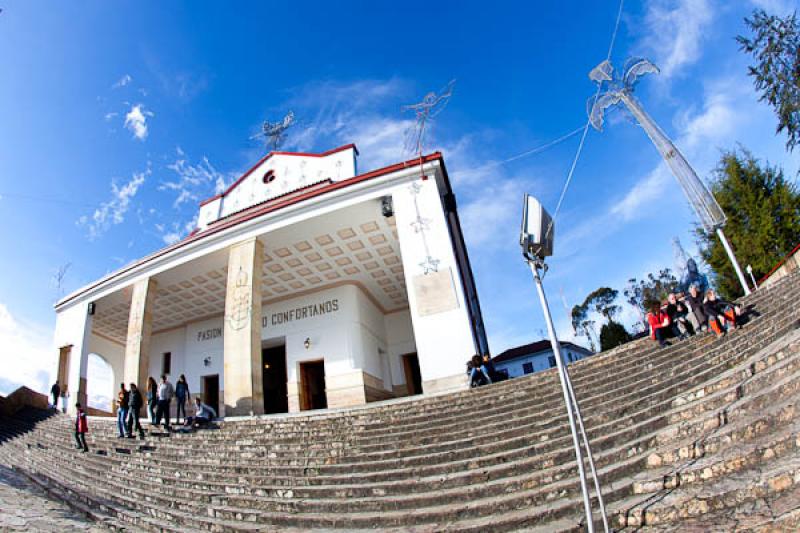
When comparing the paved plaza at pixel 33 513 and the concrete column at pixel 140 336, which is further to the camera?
the concrete column at pixel 140 336

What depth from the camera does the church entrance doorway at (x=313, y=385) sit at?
14.9 metres

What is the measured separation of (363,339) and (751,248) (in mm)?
18838

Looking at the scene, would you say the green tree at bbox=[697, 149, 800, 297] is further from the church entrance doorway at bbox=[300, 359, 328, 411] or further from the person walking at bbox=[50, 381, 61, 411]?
the person walking at bbox=[50, 381, 61, 411]

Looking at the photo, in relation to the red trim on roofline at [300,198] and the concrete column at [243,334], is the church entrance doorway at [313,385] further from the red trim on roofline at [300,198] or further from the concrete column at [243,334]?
the red trim on roofline at [300,198]

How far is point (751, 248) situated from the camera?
58.3 feet

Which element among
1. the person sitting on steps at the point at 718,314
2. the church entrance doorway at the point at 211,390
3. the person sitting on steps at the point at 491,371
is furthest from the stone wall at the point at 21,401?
the person sitting on steps at the point at 718,314

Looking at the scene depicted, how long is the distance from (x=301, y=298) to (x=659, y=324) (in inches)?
519

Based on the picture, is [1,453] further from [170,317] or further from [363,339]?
[363,339]

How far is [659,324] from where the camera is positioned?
6375 mm

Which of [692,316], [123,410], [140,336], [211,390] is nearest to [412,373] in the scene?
[211,390]

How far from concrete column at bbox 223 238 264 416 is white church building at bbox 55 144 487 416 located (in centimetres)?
4

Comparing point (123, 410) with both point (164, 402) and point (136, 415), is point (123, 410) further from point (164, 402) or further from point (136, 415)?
point (164, 402)

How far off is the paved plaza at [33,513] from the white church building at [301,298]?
13.0 feet

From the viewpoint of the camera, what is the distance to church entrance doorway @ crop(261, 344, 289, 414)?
52.6 ft
